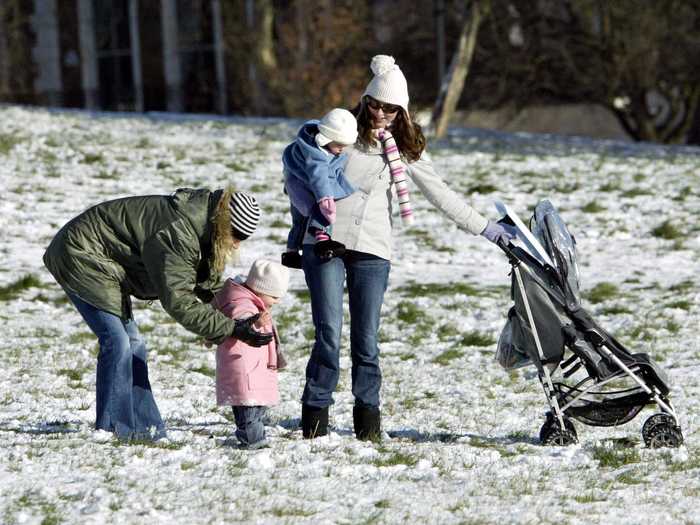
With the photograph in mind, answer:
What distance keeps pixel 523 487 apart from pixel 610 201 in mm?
9674

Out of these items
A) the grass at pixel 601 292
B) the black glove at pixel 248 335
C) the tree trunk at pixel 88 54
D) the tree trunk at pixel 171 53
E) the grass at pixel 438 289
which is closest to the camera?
the black glove at pixel 248 335

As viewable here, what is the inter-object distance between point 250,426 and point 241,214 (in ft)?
3.32

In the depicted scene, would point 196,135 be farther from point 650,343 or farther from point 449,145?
point 650,343

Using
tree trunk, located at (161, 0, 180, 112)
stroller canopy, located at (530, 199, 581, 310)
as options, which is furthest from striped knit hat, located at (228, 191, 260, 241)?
tree trunk, located at (161, 0, 180, 112)

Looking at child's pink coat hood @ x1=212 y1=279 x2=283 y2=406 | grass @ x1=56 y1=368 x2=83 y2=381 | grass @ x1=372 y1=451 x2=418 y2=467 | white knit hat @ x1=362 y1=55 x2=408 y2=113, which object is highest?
white knit hat @ x1=362 y1=55 x2=408 y2=113

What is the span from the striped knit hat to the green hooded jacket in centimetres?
8

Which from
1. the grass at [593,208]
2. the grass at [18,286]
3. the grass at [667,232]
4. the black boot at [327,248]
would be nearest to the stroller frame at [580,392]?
the black boot at [327,248]

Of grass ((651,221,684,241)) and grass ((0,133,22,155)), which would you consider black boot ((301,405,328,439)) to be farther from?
grass ((0,133,22,155))

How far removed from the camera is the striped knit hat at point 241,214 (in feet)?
18.2

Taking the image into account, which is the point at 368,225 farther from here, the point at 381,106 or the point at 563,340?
the point at 563,340

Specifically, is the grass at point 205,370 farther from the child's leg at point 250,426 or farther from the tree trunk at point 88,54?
the tree trunk at point 88,54

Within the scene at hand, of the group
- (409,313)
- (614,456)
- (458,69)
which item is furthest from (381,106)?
(458,69)

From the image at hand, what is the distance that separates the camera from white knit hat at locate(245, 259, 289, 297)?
5.81m

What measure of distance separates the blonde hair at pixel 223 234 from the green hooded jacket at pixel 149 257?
0.03 m
